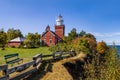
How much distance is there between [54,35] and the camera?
75.1 m

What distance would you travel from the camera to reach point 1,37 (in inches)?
1903

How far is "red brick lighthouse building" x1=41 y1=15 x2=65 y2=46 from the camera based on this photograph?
75812 mm

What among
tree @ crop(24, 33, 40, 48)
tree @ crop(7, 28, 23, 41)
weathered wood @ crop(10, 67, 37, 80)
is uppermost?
tree @ crop(7, 28, 23, 41)

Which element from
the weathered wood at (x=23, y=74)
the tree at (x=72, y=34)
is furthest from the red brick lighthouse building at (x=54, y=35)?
the weathered wood at (x=23, y=74)

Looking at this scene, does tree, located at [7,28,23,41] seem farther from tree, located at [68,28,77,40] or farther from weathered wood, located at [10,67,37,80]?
weathered wood, located at [10,67,37,80]

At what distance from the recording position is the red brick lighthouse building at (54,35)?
75.8 m

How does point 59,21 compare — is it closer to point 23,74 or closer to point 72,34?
point 72,34

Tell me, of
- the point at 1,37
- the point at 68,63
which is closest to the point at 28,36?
the point at 1,37

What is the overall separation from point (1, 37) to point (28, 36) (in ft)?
66.6

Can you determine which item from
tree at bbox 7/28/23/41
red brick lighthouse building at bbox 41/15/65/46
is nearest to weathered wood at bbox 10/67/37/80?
red brick lighthouse building at bbox 41/15/65/46

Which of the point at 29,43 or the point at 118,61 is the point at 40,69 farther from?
the point at 29,43

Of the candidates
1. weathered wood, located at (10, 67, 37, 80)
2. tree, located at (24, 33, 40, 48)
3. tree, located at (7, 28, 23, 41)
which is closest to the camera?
weathered wood, located at (10, 67, 37, 80)

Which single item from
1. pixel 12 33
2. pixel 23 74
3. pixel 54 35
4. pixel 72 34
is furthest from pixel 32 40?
pixel 23 74

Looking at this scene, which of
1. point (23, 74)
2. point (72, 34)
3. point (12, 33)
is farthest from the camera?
point (12, 33)
